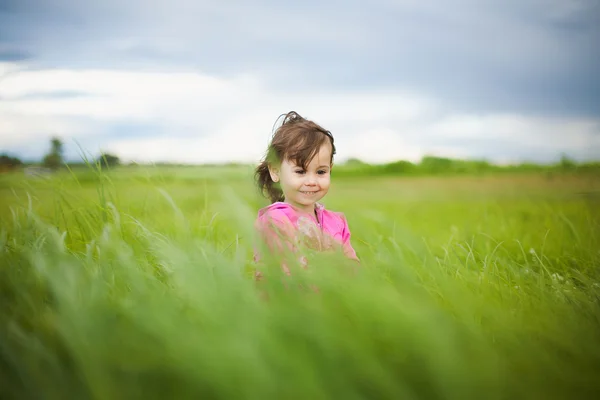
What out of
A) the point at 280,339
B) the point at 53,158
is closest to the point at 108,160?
the point at 53,158

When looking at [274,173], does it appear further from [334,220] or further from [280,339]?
[280,339]

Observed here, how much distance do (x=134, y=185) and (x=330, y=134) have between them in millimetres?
1001

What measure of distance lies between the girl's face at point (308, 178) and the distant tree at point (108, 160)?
78 cm

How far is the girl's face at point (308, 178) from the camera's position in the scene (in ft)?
7.32

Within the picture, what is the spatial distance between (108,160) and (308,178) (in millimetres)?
946

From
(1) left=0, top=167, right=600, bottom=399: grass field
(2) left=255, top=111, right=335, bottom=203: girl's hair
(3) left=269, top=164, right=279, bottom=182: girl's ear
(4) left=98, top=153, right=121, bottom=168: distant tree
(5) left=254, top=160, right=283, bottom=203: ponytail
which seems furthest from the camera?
(5) left=254, top=160, right=283, bottom=203: ponytail

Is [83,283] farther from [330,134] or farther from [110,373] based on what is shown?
[330,134]

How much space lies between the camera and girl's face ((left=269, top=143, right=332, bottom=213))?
2.23 metres

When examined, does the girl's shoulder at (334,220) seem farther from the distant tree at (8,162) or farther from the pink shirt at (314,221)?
the distant tree at (8,162)

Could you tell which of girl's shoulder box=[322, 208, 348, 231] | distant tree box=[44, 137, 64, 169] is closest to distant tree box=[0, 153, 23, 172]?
distant tree box=[44, 137, 64, 169]

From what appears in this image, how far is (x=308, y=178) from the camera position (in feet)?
7.29

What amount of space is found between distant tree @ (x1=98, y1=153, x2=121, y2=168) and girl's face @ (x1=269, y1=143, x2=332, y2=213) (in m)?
0.78

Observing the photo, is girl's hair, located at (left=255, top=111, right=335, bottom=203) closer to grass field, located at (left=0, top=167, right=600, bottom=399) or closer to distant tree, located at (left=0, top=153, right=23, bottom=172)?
grass field, located at (left=0, top=167, right=600, bottom=399)

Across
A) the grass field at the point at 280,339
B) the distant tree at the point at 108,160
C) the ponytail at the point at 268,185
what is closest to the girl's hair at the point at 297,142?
the ponytail at the point at 268,185
